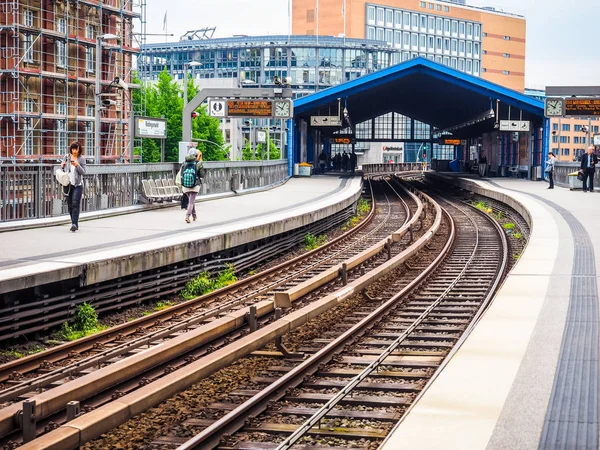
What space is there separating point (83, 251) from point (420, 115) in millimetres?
64920

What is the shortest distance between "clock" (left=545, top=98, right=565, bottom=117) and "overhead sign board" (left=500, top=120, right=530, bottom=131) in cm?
592

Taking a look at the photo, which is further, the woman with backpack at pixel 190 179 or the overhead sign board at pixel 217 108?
the overhead sign board at pixel 217 108

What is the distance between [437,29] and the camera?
134m

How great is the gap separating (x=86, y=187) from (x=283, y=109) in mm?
15720

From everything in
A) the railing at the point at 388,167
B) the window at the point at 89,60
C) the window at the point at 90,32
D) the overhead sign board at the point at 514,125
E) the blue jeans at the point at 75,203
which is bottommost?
the railing at the point at 388,167

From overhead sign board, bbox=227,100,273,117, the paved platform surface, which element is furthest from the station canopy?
the paved platform surface

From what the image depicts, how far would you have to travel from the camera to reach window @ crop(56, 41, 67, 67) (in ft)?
→ 169

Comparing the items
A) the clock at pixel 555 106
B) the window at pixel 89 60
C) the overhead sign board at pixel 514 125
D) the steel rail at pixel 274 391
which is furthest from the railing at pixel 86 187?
the window at pixel 89 60

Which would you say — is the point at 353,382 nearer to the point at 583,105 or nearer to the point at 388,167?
the point at 583,105

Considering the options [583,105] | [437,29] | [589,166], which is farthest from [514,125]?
[437,29]

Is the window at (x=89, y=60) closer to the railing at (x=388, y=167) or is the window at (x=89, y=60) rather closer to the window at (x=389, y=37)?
the railing at (x=388, y=167)

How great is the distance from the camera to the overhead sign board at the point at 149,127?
861 inches

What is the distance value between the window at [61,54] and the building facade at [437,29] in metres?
67.5

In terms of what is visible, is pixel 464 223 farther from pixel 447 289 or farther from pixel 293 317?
pixel 293 317
